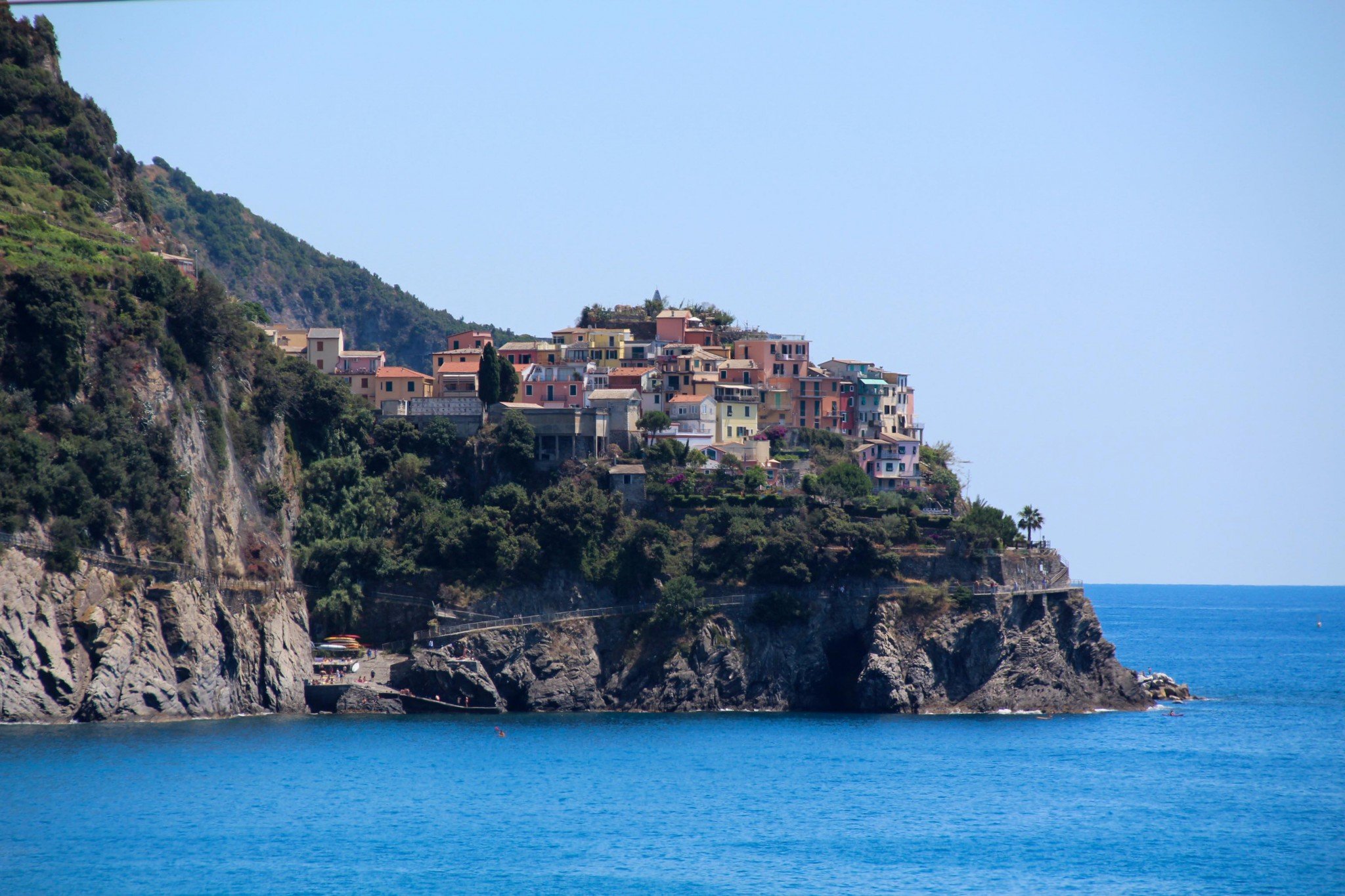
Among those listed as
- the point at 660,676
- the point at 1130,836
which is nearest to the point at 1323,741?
the point at 1130,836

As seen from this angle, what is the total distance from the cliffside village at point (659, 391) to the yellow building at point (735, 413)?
0.08 m

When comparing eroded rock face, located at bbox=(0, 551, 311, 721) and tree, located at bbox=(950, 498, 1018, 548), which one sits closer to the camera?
eroded rock face, located at bbox=(0, 551, 311, 721)

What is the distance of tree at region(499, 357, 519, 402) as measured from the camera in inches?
3794

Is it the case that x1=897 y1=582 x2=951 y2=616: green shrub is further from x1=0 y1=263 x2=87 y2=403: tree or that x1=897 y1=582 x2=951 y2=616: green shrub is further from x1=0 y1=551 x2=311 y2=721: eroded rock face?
x1=0 y1=263 x2=87 y2=403: tree

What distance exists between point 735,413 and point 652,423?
8.36m

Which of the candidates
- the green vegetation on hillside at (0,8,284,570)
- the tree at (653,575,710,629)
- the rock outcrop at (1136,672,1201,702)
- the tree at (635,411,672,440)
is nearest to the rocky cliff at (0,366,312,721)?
the green vegetation on hillside at (0,8,284,570)

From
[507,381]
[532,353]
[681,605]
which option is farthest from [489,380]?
[681,605]

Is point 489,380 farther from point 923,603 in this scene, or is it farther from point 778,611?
point 923,603

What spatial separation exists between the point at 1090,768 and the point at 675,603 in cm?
2180

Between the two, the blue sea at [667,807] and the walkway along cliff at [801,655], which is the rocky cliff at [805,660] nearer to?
the walkway along cliff at [801,655]

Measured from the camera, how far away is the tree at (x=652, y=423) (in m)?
94.6

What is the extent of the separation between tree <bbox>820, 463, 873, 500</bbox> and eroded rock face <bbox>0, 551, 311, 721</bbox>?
2950 centimetres

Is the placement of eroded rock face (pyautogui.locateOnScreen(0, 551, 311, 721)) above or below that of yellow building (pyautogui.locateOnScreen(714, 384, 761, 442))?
below

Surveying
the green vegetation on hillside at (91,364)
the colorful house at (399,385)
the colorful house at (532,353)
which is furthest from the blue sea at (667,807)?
the colorful house at (532,353)
